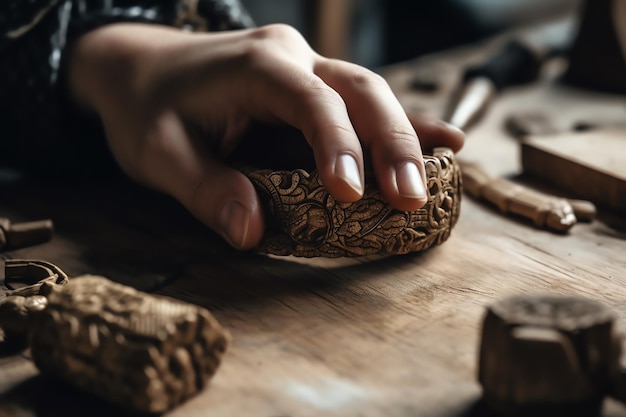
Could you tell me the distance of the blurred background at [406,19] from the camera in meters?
3.36

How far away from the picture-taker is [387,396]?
839 millimetres

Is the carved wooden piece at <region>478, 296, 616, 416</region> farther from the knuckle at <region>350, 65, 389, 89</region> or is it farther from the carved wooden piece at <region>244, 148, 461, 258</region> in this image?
the knuckle at <region>350, 65, 389, 89</region>

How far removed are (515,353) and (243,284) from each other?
18.6 inches

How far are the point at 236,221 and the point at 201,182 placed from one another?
0.11 metres

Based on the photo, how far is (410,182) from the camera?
42.4 inches

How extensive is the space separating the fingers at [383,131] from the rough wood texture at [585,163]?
464 mm

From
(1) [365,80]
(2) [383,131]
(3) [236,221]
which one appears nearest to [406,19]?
(1) [365,80]

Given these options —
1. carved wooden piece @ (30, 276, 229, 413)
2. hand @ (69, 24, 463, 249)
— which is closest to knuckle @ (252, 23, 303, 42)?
hand @ (69, 24, 463, 249)

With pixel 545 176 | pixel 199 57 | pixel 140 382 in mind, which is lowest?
pixel 545 176

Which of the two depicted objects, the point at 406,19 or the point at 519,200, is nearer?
the point at 519,200

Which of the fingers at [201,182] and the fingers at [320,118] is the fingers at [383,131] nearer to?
the fingers at [320,118]

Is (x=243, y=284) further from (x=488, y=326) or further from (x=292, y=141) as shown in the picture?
(x=488, y=326)

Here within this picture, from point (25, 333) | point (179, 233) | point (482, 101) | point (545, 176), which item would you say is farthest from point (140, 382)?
point (482, 101)

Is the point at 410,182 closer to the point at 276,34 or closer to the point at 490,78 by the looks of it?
the point at 276,34
